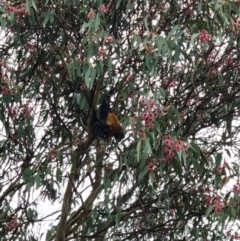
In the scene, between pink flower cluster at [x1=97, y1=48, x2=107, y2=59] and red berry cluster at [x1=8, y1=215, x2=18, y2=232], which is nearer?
pink flower cluster at [x1=97, y1=48, x2=107, y2=59]

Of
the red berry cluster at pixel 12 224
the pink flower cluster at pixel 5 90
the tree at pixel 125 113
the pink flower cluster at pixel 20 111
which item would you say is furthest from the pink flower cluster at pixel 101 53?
the red berry cluster at pixel 12 224

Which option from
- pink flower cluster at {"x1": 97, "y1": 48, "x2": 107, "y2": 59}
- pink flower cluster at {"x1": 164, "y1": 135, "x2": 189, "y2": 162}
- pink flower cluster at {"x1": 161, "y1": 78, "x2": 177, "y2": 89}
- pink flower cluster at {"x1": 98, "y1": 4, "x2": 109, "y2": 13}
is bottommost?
pink flower cluster at {"x1": 164, "y1": 135, "x2": 189, "y2": 162}

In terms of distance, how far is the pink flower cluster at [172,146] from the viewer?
92.4 inches

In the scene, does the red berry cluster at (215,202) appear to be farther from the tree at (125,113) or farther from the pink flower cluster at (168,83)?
the pink flower cluster at (168,83)

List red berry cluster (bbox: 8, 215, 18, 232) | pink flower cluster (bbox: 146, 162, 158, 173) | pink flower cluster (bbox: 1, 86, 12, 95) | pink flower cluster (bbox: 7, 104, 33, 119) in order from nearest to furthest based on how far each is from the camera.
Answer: pink flower cluster (bbox: 146, 162, 158, 173)
pink flower cluster (bbox: 1, 86, 12, 95)
pink flower cluster (bbox: 7, 104, 33, 119)
red berry cluster (bbox: 8, 215, 18, 232)

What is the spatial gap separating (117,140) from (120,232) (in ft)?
2.72

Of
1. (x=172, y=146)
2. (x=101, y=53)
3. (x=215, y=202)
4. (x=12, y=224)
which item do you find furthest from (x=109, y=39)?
(x=12, y=224)

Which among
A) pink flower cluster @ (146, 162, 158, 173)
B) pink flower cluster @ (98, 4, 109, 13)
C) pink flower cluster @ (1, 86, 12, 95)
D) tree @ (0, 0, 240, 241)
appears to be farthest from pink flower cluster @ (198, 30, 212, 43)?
pink flower cluster @ (1, 86, 12, 95)

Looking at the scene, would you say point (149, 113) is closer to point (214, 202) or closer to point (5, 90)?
point (214, 202)

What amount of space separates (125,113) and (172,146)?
834mm

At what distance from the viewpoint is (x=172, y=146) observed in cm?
235

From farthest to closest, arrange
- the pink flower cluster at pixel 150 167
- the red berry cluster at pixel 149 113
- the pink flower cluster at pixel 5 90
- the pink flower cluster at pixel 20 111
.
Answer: the pink flower cluster at pixel 20 111 → the pink flower cluster at pixel 5 90 → the pink flower cluster at pixel 150 167 → the red berry cluster at pixel 149 113

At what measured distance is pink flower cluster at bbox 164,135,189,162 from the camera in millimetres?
2346

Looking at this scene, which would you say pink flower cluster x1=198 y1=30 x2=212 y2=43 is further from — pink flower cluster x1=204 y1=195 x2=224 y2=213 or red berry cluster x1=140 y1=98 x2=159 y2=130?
pink flower cluster x1=204 y1=195 x2=224 y2=213
